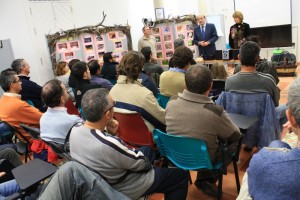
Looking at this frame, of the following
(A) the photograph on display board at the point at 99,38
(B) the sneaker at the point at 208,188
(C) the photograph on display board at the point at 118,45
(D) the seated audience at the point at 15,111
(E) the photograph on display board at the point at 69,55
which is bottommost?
(B) the sneaker at the point at 208,188

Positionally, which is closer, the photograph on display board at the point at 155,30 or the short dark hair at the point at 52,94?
the short dark hair at the point at 52,94

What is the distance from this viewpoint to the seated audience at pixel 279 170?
93 centimetres

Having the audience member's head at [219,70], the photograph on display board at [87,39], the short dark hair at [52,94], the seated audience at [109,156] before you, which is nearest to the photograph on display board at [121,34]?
the photograph on display board at [87,39]

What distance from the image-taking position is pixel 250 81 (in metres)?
2.49

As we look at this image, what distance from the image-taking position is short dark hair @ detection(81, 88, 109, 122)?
162 centimetres

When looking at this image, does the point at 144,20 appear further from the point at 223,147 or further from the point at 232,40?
the point at 223,147

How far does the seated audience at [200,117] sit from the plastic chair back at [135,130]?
0.39 metres

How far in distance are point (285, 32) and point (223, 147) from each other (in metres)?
6.07

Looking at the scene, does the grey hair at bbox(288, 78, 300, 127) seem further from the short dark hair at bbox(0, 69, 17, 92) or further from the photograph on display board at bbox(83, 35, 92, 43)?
the photograph on display board at bbox(83, 35, 92, 43)

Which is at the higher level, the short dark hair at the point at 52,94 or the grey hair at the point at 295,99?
the grey hair at the point at 295,99

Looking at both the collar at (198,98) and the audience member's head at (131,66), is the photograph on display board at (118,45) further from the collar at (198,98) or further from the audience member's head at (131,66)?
the collar at (198,98)

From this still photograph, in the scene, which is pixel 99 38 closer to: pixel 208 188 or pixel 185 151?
pixel 208 188

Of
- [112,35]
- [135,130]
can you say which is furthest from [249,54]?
[112,35]

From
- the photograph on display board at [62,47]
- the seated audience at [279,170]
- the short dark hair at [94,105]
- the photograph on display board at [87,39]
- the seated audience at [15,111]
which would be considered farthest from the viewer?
the photograph on display board at [87,39]
